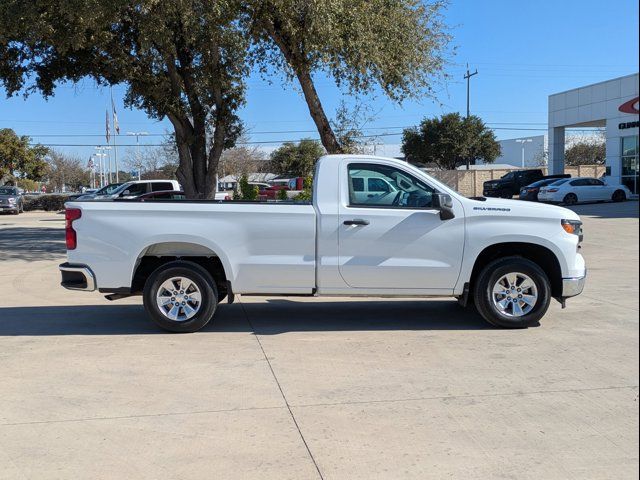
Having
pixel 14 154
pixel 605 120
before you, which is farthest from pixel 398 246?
pixel 14 154

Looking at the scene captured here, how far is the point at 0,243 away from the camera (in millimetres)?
19812

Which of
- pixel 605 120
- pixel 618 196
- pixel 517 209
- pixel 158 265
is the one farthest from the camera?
pixel 605 120

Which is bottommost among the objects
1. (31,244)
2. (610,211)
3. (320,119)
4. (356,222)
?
(31,244)

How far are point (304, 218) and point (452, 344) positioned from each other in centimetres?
217

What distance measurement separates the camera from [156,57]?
1848 centimetres

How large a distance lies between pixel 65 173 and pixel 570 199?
259 feet

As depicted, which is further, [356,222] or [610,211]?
[610,211]

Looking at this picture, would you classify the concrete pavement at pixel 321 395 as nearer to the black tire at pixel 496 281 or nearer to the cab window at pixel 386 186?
the black tire at pixel 496 281

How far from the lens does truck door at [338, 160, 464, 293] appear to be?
7492 millimetres

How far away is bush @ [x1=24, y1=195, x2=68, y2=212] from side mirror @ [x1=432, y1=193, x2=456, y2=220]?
3955 centimetres

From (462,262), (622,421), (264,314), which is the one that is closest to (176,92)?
(264,314)

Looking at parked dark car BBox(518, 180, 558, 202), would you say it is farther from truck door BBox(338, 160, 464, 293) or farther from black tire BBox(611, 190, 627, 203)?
truck door BBox(338, 160, 464, 293)

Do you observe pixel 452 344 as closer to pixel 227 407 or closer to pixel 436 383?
pixel 436 383

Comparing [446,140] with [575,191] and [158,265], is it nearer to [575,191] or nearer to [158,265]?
[575,191]
